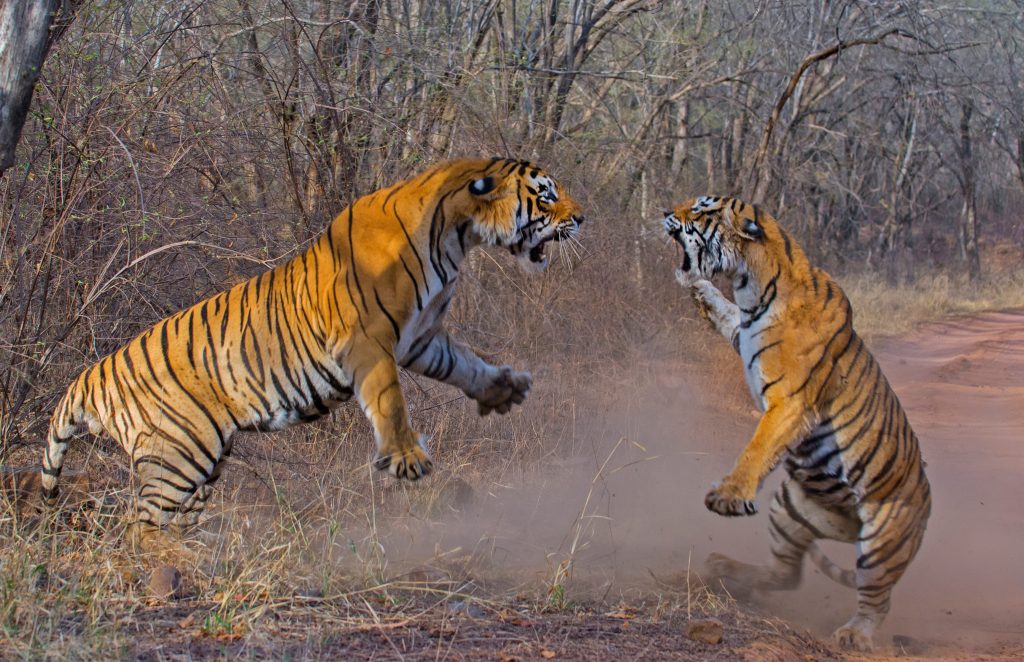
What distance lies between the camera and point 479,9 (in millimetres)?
10398

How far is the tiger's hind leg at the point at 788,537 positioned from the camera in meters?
5.75

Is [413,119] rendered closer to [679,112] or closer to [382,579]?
[382,579]

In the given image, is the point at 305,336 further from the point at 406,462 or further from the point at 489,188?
the point at 489,188

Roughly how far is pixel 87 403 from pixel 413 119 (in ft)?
12.2

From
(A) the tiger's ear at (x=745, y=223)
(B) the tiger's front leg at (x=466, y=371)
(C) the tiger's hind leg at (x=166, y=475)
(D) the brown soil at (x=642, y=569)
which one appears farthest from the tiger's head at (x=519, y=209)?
(C) the tiger's hind leg at (x=166, y=475)

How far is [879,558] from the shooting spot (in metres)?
5.51

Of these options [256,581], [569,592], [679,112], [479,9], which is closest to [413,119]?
[479,9]

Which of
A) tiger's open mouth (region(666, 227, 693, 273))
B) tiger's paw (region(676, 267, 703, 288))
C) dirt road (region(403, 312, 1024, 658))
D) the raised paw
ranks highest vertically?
tiger's open mouth (region(666, 227, 693, 273))

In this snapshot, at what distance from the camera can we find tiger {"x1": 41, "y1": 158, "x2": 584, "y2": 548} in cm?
501

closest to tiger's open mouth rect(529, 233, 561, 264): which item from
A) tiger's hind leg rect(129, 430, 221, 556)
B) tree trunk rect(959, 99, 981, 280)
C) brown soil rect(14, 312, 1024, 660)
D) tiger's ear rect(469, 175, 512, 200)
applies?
tiger's ear rect(469, 175, 512, 200)

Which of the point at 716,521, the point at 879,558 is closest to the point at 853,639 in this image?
the point at 879,558

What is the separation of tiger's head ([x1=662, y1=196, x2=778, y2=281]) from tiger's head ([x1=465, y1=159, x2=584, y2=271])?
762 millimetres

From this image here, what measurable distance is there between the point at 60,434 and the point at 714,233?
324 cm

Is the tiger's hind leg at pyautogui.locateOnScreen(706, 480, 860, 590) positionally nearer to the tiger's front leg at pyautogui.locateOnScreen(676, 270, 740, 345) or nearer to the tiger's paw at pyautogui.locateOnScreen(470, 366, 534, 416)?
the tiger's front leg at pyautogui.locateOnScreen(676, 270, 740, 345)
